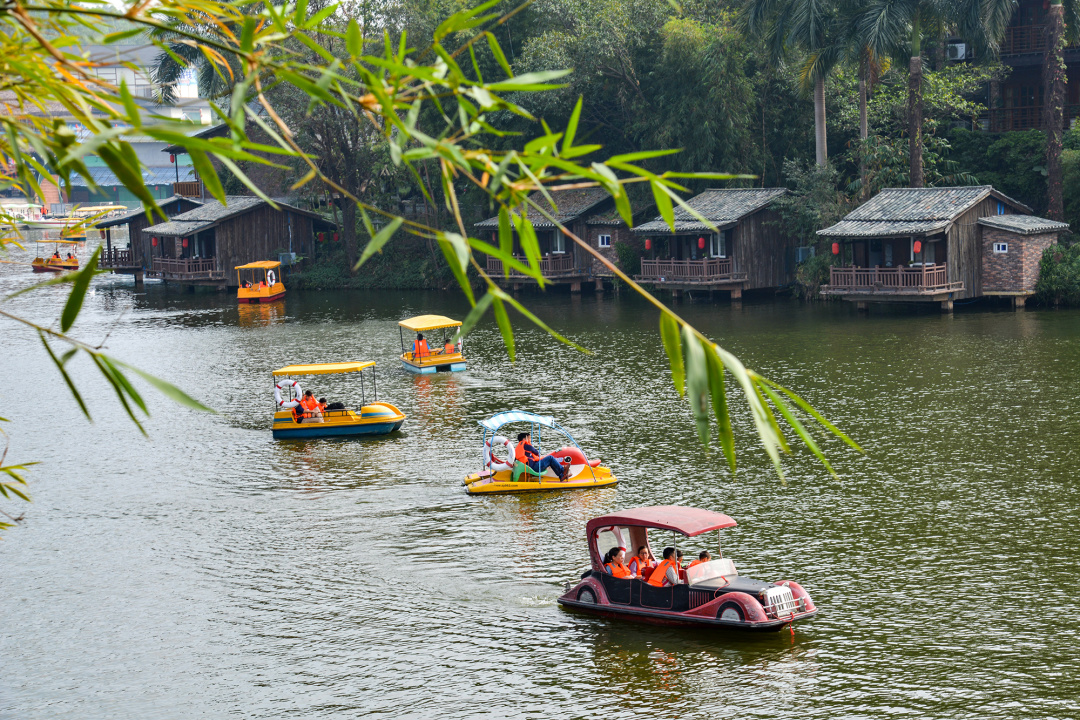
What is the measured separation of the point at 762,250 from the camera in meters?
54.7

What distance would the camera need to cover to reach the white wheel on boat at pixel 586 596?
16.6 metres

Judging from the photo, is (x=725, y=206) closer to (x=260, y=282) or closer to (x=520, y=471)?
(x=260, y=282)

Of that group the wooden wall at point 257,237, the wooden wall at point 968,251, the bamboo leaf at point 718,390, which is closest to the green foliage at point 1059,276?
the wooden wall at point 968,251

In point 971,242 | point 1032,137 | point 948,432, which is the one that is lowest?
point 948,432

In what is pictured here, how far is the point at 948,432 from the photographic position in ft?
85.1

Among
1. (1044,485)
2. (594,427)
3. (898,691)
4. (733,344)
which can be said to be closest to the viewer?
(898,691)

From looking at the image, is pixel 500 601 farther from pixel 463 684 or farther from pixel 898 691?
pixel 898 691

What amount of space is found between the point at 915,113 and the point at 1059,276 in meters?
9.66

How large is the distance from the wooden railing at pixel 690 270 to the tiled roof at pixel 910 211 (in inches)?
259

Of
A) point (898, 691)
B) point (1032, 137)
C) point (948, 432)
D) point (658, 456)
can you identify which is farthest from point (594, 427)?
point (1032, 137)

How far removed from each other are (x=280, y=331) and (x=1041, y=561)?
37782 millimetres

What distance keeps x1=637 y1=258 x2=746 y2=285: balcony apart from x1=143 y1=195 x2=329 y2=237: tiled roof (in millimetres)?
26164

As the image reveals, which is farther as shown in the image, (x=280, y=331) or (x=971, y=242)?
(x=280, y=331)

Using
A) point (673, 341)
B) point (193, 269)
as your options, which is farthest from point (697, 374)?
point (193, 269)
